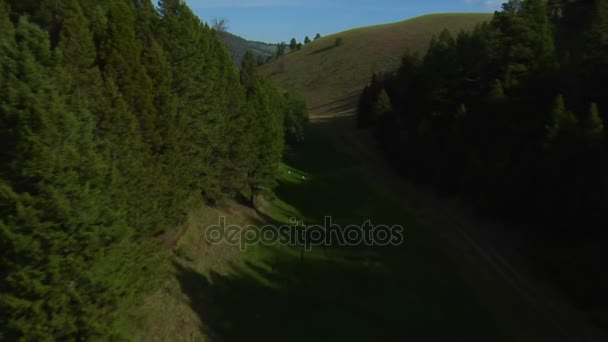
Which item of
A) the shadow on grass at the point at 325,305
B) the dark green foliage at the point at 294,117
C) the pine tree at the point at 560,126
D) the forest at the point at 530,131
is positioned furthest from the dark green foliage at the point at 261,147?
the dark green foliage at the point at 294,117

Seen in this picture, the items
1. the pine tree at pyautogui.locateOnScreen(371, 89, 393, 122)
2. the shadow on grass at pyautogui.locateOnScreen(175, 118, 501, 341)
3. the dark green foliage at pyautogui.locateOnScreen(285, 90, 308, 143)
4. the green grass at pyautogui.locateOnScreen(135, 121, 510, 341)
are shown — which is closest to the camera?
the green grass at pyautogui.locateOnScreen(135, 121, 510, 341)

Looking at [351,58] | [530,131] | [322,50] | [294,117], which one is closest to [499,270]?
[530,131]

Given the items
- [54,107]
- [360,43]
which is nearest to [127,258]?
[54,107]

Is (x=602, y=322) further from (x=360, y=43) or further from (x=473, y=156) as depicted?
(x=360, y=43)

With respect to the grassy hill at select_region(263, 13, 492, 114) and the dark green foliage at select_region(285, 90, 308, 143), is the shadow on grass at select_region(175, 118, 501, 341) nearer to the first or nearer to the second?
the dark green foliage at select_region(285, 90, 308, 143)

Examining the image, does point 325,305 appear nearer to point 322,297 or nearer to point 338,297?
point 322,297

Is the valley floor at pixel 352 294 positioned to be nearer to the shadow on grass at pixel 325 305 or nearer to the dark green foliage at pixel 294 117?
the shadow on grass at pixel 325 305

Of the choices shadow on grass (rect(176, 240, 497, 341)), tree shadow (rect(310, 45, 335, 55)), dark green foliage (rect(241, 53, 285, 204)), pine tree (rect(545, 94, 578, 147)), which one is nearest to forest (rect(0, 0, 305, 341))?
shadow on grass (rect(176, 240, 497, 341))
